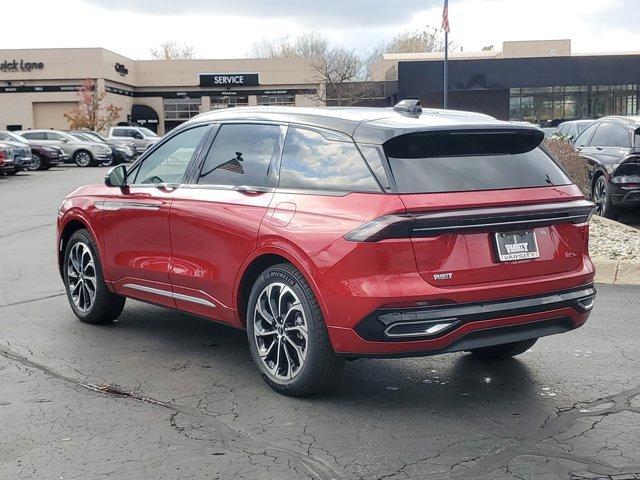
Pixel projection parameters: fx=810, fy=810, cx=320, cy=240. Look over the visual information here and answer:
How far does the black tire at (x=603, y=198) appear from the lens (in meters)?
12.6

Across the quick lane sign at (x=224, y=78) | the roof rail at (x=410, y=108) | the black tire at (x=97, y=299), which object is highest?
the quick lane sign at (x=224, y=78)

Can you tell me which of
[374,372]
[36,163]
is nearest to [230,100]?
[36,163]

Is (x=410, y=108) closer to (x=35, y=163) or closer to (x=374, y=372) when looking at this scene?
(x=374, y=372)

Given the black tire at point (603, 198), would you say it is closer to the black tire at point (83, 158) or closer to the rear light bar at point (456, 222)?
the rear light bar at point (456, 222)

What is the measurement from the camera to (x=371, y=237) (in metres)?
4.30

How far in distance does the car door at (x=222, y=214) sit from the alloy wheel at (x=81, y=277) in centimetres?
134

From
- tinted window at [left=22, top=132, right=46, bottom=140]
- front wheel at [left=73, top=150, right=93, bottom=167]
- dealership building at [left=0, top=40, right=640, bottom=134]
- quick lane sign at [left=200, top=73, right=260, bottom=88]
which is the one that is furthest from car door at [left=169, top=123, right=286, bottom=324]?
quick lane sign at [left=200, top=73, right=260, bottom=88]

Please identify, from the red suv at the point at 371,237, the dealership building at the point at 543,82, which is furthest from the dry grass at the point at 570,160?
the dealership building at the point at 543,82

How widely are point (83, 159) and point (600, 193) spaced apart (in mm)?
26523

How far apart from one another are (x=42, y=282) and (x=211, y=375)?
417 centimetres

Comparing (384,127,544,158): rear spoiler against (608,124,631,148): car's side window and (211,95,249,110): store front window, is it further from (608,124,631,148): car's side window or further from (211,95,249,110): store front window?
(211,95,249,110): store front window

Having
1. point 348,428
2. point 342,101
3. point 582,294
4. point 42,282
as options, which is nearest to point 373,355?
point 348,428

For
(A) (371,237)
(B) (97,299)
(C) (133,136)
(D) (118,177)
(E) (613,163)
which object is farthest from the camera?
(C) (133,136)

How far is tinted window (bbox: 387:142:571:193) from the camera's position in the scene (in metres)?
4.49
